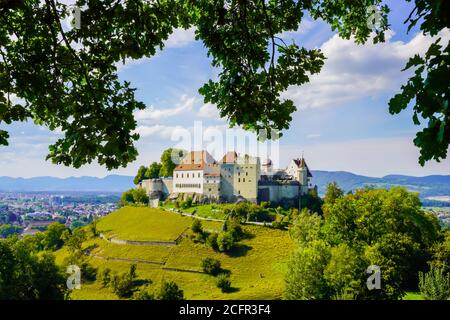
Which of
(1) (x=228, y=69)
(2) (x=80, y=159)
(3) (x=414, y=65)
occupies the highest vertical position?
(1) (x=228, y=69)

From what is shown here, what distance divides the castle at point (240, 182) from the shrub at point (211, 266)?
2877 cm

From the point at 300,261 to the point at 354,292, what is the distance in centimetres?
634

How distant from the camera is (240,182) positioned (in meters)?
97.3

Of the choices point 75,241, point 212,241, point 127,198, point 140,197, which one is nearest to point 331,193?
point 212,241

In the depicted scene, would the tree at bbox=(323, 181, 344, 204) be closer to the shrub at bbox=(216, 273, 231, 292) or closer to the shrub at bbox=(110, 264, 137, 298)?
the shrub at bbox=(216, 273, 231, 292)

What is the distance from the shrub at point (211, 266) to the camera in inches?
2704

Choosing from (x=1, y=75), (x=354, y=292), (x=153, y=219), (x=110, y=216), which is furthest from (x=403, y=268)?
(x=110, y=216)

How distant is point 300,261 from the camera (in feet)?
121

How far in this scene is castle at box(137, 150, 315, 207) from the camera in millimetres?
96875

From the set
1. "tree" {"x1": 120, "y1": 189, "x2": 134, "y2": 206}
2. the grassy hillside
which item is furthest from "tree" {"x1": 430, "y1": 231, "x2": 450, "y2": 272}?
"tree" {"x1": 120, "y1": 189, "x2": 134, "y2": 206}

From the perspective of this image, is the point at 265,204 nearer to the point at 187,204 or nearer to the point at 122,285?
the point at 187,204

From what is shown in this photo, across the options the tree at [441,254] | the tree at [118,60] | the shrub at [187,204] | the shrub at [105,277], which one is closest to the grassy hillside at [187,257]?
the shrub at [105,277]

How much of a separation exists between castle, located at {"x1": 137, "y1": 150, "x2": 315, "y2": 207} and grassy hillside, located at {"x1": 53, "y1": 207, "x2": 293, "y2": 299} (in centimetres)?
1087
